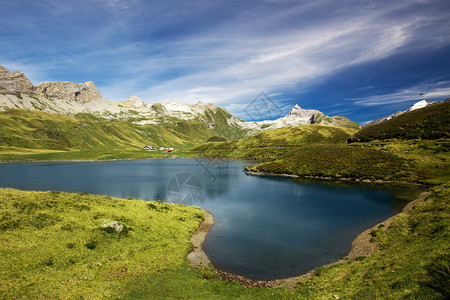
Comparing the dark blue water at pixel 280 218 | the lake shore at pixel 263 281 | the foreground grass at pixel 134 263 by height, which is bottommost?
the dark blue water at pixel 280 218

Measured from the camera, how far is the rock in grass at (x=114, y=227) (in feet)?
103

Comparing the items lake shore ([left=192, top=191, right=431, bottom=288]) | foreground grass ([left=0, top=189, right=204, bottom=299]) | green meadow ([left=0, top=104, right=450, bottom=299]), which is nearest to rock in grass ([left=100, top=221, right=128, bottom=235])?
green meadow ([left=0, top=104, right=450, bottom=299])

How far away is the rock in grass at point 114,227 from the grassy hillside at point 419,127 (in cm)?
16898

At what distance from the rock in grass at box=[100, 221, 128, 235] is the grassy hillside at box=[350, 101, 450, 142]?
554 ft

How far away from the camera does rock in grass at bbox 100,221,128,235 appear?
3140cm

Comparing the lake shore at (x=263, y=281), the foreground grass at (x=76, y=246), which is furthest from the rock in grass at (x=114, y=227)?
the lake shore at (x=263, y=281)

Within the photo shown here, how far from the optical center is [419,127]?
14325 centimetres

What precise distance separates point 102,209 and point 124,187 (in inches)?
2230

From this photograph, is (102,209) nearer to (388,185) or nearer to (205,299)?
(205,299)

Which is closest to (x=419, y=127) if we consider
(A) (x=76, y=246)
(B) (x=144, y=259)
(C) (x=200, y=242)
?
(C) (x=200, y=242)

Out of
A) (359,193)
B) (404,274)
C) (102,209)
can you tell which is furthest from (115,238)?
(359,193)

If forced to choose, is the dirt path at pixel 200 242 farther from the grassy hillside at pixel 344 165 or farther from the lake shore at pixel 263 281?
the grassy hillside at pixel 344 165

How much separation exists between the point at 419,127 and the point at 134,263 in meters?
184

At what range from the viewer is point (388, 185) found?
90.4 metres
